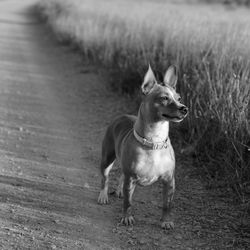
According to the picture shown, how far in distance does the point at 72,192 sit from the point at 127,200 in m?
0.80

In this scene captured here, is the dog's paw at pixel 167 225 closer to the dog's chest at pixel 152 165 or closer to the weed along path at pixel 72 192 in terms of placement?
the weed along path at pixel 72 192

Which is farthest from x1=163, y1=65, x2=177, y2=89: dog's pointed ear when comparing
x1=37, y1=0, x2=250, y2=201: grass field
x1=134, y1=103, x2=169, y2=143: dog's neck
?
x1=37, y1=0, x2=250, y2=201: grass field

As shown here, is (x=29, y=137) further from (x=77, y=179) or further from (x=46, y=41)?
(x=46, y=41)

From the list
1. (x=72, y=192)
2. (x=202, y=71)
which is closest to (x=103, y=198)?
(x=72, y=192)

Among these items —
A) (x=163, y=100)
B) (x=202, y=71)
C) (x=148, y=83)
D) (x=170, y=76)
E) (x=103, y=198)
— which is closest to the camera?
(x=163, y=100)

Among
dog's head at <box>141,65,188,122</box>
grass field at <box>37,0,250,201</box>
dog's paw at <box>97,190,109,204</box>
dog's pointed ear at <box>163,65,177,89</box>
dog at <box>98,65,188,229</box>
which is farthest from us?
grass field at <box>37,0,250,201</box>

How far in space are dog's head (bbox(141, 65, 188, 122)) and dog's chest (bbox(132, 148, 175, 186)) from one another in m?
0.30

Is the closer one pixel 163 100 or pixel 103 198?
pixel 163 100

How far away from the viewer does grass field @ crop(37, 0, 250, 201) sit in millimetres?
4797

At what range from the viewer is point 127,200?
390 cm

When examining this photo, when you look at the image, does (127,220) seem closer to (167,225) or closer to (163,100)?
(167,225)

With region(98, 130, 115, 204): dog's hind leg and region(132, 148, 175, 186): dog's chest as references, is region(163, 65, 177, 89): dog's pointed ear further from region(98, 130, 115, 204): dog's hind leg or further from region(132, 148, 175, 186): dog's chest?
region(98, 130, 115, 204): dog's hind leg

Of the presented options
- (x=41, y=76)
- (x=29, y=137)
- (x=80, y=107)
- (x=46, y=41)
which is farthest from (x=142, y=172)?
(x=46, y=41)

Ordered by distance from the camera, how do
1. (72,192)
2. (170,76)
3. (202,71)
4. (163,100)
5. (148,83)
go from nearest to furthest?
(163,100) < (148,83) < (170,76) < (72,192) < (202,71)
